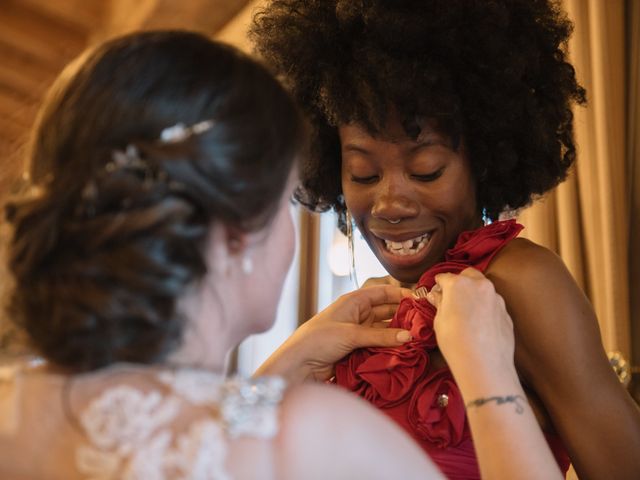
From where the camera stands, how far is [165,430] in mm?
784

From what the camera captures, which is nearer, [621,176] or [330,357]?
[330,357]

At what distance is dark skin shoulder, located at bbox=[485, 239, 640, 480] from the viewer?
4.03 ft

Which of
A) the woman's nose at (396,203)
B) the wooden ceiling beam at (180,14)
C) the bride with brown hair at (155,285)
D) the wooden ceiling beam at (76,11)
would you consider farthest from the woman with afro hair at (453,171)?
the wooden ceiling beam at (76,11)

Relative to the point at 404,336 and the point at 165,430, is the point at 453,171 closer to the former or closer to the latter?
the point at 404,336

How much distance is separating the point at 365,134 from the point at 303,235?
2.25 metres

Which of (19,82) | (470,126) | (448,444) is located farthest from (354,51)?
(19,82)

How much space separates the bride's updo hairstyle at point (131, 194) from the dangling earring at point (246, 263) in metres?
0.05

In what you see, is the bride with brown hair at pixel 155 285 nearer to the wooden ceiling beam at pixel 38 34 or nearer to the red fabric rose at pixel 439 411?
the red fabric rose at pixel 439 411

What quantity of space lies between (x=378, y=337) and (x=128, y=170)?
779 millimetres

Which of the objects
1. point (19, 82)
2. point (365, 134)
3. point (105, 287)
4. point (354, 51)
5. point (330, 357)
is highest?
point (19, 82)

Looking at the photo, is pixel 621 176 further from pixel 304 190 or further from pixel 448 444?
pixel 448 444

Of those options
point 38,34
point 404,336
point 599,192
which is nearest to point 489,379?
point 404,336

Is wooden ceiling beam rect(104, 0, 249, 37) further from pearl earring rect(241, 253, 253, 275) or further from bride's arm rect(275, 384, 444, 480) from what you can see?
bride's arm rect(275, 384, 444, 480)

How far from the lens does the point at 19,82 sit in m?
5.38
